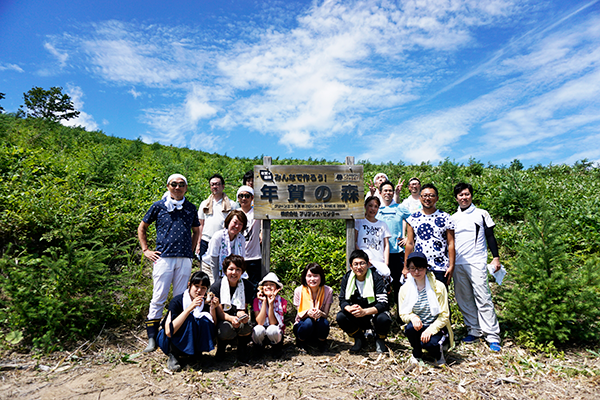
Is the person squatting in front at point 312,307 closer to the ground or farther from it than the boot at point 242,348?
farther from it

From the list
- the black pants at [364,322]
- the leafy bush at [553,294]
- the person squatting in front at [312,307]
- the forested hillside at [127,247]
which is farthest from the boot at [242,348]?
the leafy bush at [553,294]

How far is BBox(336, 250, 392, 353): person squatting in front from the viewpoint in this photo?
4.09 m

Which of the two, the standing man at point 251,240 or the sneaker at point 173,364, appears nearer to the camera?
the sneaker at point 173,364

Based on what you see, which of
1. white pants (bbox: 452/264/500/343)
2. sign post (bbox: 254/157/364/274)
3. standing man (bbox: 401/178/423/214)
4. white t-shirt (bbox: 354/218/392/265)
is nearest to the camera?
white pants (bbox: 452/264/500/343)

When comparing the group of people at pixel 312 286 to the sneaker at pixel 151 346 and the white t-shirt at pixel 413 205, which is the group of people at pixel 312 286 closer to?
the sneaker at pixel 151 346

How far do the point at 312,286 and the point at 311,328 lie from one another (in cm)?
51

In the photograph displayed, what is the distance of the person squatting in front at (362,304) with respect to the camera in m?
4.09

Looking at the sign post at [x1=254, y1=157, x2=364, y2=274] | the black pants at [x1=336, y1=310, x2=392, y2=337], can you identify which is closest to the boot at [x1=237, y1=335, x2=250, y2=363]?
the sign post at [x1=254, y1=157, x2=364, y2=274]

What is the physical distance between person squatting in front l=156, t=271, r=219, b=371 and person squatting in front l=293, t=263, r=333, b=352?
105cm

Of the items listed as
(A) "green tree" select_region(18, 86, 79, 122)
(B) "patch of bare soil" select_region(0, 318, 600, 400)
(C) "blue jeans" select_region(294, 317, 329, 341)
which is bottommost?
(B) "patch of bare soil" select_region(0, 318, 600, 400)

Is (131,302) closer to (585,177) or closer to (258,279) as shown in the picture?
(258,279)

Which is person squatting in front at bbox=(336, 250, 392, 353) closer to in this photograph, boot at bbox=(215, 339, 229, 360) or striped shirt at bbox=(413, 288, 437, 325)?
striped shirt at bbox=(413, 288, 437, 325)

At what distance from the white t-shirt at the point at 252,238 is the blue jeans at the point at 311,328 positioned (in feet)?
3.78

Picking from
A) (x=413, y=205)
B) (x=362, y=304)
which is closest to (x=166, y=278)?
(x=362, y=304)
